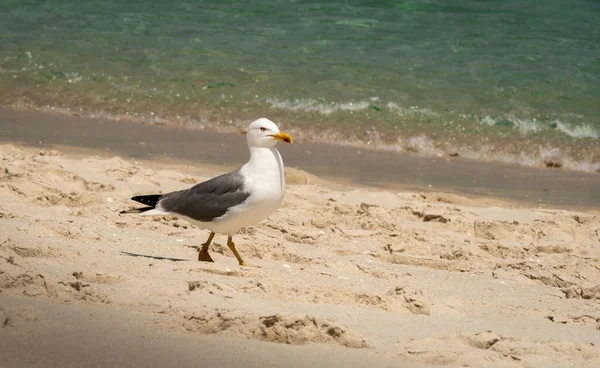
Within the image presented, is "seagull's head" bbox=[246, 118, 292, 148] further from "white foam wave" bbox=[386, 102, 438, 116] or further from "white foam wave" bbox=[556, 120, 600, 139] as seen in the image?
"white foam wave" bbox=[556, 120, 600, 139]

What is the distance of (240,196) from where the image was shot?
469 centimetres

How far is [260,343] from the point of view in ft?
10.5

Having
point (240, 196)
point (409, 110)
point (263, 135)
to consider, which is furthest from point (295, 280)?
point (409, 110)

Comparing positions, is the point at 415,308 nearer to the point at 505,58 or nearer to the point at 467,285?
the point at 467,285

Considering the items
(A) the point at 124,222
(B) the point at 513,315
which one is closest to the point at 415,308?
(B) the point at 513,315

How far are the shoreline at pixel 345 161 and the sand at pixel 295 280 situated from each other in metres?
0.82

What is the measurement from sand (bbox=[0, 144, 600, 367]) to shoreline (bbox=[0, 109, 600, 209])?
2.69ft

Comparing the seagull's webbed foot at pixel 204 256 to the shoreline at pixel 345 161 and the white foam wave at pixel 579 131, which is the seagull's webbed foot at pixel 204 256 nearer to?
the shoreline at pixel 345 161

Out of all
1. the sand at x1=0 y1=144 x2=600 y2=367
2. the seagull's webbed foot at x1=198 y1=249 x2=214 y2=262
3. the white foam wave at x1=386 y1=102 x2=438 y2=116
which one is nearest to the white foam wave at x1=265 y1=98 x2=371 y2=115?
the white foam wave at x1=386 y1=102 x2=438 y2=116

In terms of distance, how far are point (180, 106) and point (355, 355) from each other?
866cm

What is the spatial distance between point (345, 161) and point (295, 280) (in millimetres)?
4937

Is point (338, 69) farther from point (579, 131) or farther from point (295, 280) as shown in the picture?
point (295, 280)

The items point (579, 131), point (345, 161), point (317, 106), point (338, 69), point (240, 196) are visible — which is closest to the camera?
point (240, 196)

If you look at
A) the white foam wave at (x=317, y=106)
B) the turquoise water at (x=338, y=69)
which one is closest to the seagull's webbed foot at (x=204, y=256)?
the turquoise water at (x=338, y=69)
